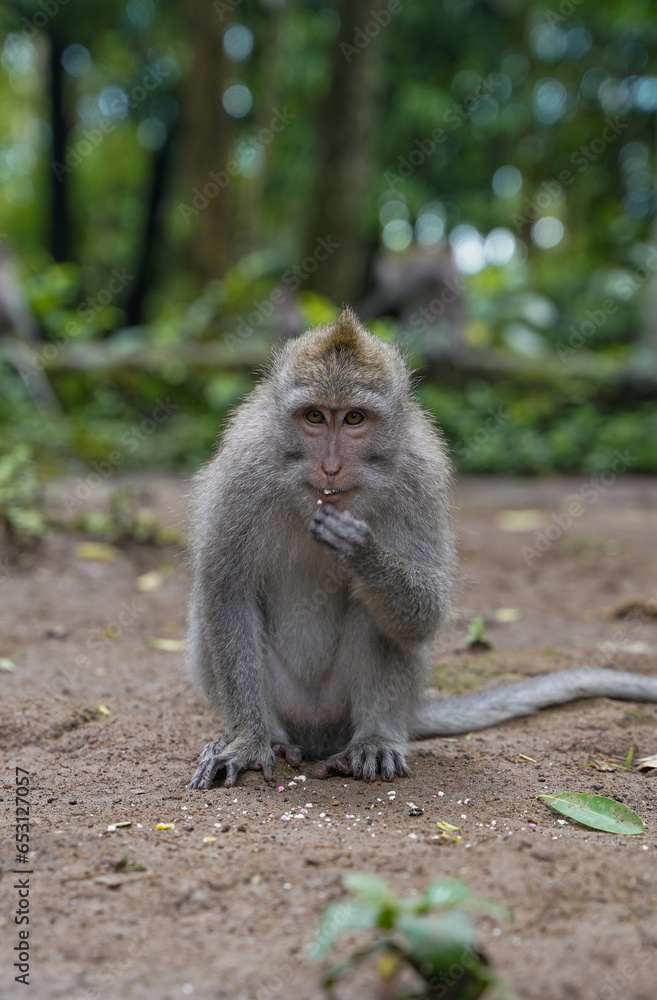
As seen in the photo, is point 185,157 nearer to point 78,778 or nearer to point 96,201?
point 78,778

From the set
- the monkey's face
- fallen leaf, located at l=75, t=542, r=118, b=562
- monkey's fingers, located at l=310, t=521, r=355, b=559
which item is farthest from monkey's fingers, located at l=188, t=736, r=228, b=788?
fallen leaf, located at l=75, t=542, r=118, b=562

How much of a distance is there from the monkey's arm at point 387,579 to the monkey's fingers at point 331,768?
513mm

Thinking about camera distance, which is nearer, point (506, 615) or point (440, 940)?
point (440, 940)

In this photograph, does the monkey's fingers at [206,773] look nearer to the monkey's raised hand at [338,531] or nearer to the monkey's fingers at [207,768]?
the monkey's fingers at [207,768]

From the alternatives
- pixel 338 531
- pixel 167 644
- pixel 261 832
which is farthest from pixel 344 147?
pixel 261 832

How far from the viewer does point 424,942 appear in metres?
1.91

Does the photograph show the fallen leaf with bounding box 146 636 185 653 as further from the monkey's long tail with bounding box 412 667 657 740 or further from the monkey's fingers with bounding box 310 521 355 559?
the monkey's fingers with bounding box 310 521 355 559

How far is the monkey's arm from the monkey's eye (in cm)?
31

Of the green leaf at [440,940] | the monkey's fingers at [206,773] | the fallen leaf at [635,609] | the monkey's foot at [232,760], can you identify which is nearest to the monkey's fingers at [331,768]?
the monkey's foot at [232,760]

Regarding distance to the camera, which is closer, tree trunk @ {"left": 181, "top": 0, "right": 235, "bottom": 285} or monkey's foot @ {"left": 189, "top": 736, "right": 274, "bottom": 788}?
monkey's foot @ {"left": 189, "top": 736, "right": 274, "bottom": 788}

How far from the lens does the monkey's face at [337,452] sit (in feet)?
11.1

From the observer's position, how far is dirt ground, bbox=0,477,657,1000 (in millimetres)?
2236

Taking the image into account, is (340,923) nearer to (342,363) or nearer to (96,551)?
(342,363)

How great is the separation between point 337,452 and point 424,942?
5.90 ft
